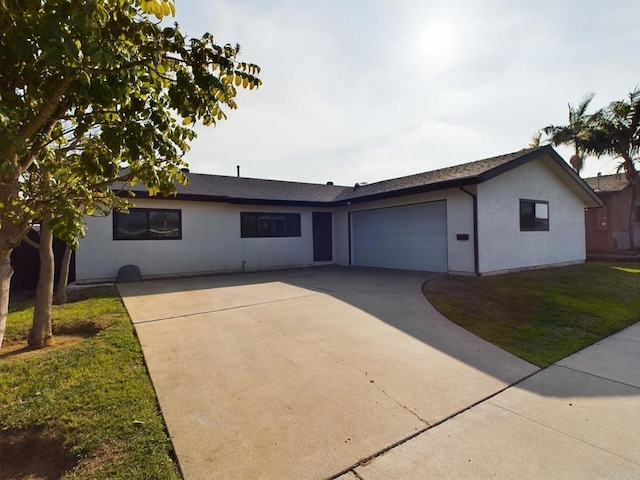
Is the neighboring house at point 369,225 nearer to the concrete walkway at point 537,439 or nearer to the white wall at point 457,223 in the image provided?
the white wall at point 457,223

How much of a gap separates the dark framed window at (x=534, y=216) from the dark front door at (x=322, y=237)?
7634mm

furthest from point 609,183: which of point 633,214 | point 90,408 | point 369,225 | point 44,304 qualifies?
point 44,304

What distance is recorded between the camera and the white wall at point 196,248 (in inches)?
397

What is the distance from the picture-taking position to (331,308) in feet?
21.4

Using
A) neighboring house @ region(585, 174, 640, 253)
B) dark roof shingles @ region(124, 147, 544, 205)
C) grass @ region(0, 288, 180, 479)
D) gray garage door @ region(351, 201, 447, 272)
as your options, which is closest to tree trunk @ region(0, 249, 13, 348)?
grass @ region(0, 288, 180, 479)

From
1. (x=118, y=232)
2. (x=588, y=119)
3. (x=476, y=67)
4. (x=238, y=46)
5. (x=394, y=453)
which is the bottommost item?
(x=394, y=453)

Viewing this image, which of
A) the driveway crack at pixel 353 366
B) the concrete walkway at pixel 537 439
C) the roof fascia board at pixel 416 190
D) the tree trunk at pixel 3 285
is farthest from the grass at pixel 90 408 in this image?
the roof fascia board at pixel 416 190

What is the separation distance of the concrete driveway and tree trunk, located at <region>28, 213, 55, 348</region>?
1.24 meters

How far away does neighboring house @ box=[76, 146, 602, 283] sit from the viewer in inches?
392

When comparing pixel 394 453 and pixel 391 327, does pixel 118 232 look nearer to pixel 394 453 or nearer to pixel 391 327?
pixel 391 327

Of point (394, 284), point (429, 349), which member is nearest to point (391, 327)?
point (429, 349)

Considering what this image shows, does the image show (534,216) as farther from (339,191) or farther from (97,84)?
(97,84)

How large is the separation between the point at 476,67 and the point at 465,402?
743 cm

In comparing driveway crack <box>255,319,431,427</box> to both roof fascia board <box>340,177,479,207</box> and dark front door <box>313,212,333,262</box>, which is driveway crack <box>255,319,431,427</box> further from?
dark front door <box>313,212,333,262</box>
